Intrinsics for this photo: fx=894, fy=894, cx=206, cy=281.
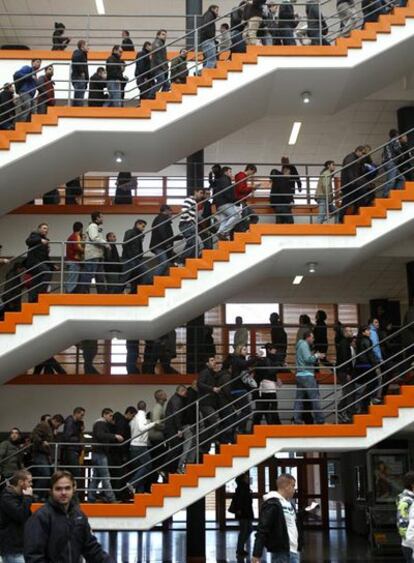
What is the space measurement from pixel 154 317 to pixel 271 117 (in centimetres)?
875

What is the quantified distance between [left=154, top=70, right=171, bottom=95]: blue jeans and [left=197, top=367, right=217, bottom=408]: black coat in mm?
5816

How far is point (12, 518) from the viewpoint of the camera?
29.8ft

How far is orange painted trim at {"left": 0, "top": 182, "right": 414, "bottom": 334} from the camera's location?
15.8m

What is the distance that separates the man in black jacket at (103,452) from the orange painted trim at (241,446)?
1.41 feet

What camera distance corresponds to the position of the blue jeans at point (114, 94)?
57.8 ft

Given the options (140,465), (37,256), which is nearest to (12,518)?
(140,465)

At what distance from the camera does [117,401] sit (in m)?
19.5

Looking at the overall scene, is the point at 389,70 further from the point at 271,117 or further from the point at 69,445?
the point at 69,445

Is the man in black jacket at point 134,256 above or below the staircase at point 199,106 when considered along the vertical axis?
below

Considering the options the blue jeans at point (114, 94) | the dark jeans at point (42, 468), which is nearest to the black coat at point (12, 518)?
the dark jeans at point (42, 468)

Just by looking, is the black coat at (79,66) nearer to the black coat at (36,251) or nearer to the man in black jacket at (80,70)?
the man in black jacket at (80,70)

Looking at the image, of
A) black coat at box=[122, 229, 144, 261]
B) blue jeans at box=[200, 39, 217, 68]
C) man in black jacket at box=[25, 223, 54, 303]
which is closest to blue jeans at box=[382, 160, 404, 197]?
blue jeans at box=[200, 39, 217, 68]

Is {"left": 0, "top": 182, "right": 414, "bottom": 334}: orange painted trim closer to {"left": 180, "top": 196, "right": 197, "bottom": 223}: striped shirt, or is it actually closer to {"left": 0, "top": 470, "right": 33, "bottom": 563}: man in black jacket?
{"left": 180, "top": 196, "right": 197, "bottom": 223}: striped shirt

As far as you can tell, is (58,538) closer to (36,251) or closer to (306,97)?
(36,251)
